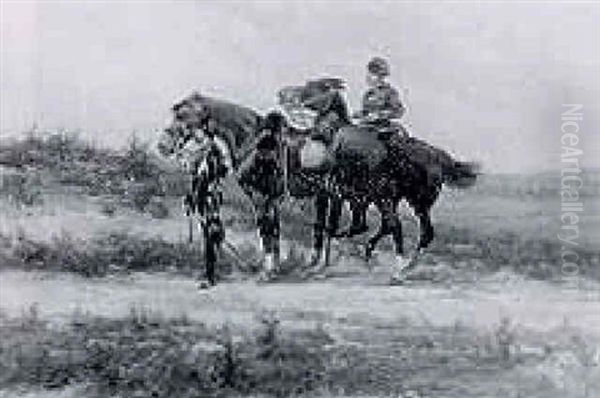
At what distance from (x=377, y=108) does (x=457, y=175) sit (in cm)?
24

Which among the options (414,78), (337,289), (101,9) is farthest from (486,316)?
(101,9)

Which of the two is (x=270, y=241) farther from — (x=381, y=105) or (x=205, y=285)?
(x=381, y=105)

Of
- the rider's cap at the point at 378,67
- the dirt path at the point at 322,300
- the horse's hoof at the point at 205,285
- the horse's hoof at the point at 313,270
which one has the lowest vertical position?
the dirt path at the point at 322,300

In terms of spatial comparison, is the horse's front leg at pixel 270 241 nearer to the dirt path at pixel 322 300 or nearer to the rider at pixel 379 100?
the dirt path at pixel 322 300

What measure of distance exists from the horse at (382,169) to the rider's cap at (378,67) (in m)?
0.08

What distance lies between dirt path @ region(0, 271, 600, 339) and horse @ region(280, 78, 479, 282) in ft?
0.27

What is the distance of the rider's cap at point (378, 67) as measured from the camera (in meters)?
2.87

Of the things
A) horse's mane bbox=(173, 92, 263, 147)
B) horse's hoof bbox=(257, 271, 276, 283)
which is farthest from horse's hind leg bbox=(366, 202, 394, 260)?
horse's mane bbox=(173, 92, 263, 147)

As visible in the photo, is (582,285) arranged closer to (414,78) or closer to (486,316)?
(486,316)

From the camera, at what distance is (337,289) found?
2.85m

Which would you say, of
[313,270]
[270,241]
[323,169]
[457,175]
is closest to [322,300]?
[313,270]

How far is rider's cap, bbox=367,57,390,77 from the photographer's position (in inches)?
113

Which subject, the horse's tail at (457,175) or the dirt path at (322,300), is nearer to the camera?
the dirt path at (322,300)

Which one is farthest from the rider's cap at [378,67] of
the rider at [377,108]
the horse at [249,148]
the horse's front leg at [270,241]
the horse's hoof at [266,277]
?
the horse's hoof at [266,277]
